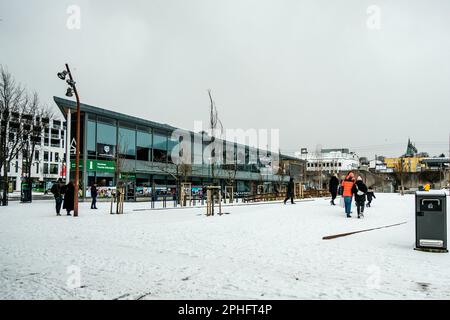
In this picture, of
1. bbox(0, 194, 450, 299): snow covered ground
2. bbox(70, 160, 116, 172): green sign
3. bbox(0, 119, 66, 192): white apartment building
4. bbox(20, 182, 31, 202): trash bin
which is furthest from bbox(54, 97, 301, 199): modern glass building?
bbox(0, 119, 66, 192): white apartment building

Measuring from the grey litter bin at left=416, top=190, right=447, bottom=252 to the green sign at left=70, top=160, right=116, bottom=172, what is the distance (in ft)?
107

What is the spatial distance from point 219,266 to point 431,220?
4.43m

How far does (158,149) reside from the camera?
44.6 m

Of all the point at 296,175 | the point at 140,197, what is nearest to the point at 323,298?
the point at 140,197

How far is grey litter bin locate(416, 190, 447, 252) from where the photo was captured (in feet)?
23.2

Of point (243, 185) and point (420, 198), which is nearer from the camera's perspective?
point (420, 198)

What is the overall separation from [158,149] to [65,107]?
1289 centimetres

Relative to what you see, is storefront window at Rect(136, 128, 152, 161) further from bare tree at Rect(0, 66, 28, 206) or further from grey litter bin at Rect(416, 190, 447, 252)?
grey litter bin at Rect(416, 190, 447, 252)

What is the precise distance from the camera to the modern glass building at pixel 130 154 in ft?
115

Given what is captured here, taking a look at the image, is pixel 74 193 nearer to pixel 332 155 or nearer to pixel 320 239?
pixel 320 239

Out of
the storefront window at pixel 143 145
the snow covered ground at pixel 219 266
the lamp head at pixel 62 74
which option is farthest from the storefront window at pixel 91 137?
the snow covered ground at pixel 219 266

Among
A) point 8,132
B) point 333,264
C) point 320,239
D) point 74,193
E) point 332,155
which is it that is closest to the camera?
point 333,264

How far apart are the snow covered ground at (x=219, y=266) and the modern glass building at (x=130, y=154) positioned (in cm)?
1933
